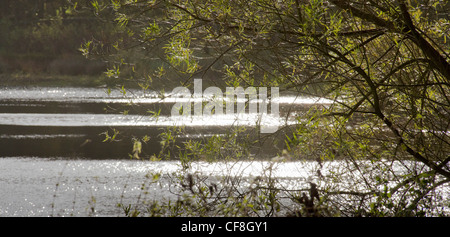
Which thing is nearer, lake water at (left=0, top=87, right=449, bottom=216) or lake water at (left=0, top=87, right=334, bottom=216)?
lake water at (left=0, top=87, right=449, bottom=216)

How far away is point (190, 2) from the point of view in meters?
4.64

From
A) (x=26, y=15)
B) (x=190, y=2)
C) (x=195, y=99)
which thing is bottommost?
(x=195, y=99)

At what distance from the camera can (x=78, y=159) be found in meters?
11.4

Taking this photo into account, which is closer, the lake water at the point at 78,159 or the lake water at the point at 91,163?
the lake water at the point at 91,163

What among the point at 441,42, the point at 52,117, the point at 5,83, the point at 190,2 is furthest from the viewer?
the point at 5,83

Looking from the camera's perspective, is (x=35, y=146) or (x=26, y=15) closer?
(x=35, y=146)

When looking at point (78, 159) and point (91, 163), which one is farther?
point (78, 159)

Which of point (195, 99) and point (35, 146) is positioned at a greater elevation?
point (195, 99)

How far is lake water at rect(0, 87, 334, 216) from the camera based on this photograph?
24.7 feet

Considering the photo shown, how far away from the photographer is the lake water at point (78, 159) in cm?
753
